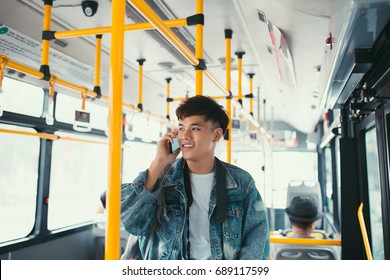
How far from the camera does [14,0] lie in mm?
2381

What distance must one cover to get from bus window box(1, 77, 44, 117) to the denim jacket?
242 cm

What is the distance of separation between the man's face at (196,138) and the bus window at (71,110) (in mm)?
2454

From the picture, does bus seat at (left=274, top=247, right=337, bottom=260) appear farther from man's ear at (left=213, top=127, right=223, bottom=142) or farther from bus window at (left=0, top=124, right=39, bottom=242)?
bus window at (left=0, top=124, right=39, bottom=242)

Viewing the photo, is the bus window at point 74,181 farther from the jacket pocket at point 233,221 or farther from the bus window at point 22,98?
the jacket pocket at point 233,221

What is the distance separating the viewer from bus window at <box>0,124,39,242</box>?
334cm

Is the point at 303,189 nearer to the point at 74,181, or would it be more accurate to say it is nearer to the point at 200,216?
the point at 74,181

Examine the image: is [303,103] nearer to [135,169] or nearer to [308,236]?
[308,236]

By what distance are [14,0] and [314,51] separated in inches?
85.1

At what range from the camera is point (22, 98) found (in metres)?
3.39

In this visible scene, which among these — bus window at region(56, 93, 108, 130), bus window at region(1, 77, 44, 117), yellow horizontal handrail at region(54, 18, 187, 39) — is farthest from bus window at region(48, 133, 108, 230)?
yellow horizontal handrail at region(54, 18, 187, 39)

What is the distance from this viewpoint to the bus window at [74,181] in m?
4.06

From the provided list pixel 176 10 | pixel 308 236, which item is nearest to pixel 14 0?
pixel 176 10

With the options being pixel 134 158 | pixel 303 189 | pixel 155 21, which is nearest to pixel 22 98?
pixel 134 158

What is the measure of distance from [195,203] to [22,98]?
2734mm
